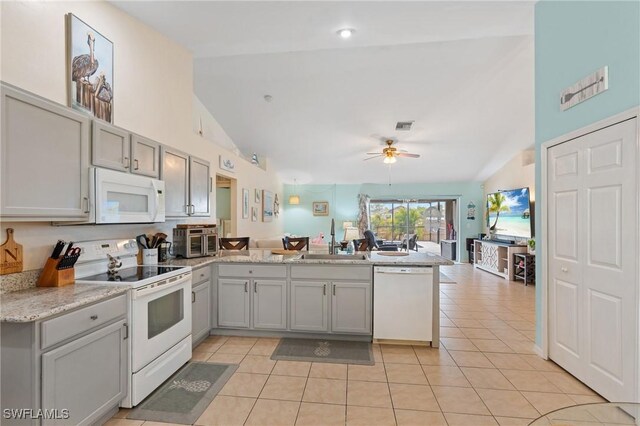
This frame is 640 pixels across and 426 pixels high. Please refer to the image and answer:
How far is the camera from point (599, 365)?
2258mm

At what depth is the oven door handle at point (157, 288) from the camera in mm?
2061

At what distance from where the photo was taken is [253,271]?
3270 mm

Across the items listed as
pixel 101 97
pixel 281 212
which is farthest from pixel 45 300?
pixel 281 212

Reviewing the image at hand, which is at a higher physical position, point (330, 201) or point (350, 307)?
point (330, 201)

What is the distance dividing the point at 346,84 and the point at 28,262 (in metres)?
4.16

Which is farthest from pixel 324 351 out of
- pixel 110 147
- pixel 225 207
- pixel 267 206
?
pixel 267 206

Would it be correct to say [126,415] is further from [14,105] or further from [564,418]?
[564,418]

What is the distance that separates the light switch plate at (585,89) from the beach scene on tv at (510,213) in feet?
14.7

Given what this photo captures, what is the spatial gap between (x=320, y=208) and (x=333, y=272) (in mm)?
6725

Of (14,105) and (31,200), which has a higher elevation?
(14,105)

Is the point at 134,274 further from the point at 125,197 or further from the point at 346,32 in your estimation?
the point at 346,32

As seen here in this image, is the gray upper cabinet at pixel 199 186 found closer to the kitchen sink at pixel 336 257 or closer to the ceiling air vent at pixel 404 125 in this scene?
the kitchen sink at pixel 336 257

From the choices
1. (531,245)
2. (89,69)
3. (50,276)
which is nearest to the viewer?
(50,276)

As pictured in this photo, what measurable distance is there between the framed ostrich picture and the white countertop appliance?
1113 millimetres
